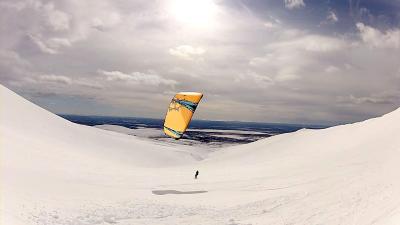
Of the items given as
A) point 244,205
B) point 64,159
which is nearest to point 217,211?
point 244,205

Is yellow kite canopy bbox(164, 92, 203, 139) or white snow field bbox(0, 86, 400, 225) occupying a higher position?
yellow kite canopy bbox(164, 92, 203, 139)

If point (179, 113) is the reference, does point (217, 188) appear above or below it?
below

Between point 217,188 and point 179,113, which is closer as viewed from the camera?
point 179,113

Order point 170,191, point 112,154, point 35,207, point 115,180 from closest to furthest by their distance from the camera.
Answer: point 35,207 → point 170,191 → point 115,180 → point 112,154

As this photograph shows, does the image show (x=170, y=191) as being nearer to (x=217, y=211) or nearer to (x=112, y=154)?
(x=217, y=211)
